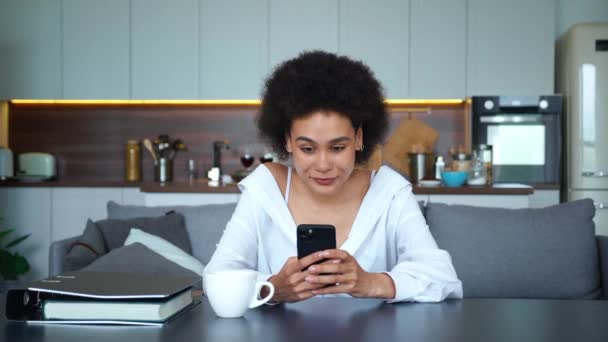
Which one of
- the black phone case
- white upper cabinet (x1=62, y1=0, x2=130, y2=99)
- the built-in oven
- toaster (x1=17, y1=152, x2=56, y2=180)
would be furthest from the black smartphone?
toaster (x1=17, y1=152, x2=56, y2=180)

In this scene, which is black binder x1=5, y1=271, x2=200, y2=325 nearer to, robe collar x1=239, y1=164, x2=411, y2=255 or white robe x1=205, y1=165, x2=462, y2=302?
white robe x1=205, y1=165, x2=462, y2=302

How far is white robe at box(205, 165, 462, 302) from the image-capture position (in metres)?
1.57

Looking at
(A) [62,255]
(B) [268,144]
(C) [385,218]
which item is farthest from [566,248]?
(A) [62,255]

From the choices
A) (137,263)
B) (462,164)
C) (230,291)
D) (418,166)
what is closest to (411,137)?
(418,166)

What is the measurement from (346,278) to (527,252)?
1.44 m

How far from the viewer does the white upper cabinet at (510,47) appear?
15.4ft

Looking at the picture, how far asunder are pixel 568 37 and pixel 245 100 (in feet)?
7.67

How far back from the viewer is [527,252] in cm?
247

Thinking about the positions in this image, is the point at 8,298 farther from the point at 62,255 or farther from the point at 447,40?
the point at 447,40

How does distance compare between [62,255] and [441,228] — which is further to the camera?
[441,228]

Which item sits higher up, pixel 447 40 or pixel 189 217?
pixel 447 40

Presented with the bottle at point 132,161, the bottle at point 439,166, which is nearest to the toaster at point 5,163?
the bottle at point 132,161

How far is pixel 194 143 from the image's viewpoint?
17.6 ft

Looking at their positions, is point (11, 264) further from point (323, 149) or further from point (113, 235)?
point (323, 149)
